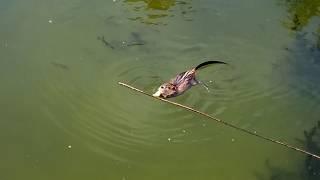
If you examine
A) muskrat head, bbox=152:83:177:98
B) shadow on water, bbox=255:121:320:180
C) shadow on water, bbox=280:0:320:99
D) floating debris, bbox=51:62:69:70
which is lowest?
shadow on water, bbox=255:121:320:180

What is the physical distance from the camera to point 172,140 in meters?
3.90

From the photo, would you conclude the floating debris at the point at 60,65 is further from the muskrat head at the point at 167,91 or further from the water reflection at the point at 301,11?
the water reflection at the point at 301,11

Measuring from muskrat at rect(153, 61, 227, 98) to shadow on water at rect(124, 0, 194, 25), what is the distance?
96 cm

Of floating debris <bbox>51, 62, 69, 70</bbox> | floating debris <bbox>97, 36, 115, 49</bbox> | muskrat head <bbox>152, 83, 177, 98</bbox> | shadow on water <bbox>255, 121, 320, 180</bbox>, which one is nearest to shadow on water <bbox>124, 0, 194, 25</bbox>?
floating debris <bbox>97, 36, 115, 49</bbox>

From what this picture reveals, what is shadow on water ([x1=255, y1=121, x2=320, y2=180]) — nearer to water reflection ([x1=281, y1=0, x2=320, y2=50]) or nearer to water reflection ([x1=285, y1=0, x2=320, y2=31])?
water reflection ([x1=281, y1=0, x2=320, y2=50])

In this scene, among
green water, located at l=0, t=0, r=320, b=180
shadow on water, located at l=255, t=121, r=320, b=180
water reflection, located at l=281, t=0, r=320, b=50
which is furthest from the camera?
water reflection, located at l=281, t=0, r=320, b=50

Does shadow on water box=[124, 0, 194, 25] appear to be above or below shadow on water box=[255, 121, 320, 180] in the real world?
above

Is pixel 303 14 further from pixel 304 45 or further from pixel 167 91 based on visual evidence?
pixel 167 91

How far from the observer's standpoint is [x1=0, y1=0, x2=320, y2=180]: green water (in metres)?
3.75

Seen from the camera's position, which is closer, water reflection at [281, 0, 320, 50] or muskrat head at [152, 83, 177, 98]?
muskrat head at [152, 83, 177, 98]

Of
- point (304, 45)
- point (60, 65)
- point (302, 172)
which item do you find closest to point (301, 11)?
point (304, 45)

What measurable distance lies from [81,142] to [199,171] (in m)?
0.93

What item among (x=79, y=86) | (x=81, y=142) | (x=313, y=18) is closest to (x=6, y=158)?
(x=81, y=142)

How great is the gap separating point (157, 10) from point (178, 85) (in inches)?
51.9
